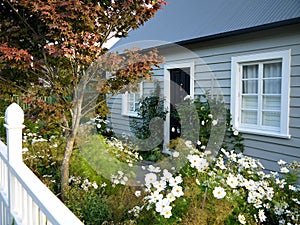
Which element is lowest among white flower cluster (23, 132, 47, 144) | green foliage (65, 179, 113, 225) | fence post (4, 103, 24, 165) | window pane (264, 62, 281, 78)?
green foliage (65, 179, 113, 225)

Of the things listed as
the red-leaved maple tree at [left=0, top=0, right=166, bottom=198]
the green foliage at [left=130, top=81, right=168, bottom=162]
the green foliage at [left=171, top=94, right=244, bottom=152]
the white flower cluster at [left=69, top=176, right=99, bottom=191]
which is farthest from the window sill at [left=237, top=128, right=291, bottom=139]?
the white flower cluster at [left=69, top=176, right=99, bottom=191]

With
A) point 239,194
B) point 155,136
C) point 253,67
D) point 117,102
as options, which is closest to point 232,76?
point 253,67

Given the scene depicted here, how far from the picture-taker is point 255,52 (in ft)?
17.7

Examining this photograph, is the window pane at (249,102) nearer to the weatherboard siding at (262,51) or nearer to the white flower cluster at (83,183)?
the weatherboard siding at (262,51)

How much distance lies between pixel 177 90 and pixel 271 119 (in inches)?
114

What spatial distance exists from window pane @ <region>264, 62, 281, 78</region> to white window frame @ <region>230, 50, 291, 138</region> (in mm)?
121

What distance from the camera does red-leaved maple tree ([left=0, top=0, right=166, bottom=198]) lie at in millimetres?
3131

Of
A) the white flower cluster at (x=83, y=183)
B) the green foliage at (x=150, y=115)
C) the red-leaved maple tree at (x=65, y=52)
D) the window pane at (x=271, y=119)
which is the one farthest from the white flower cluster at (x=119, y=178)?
the green foliage at (x=150, y=115)

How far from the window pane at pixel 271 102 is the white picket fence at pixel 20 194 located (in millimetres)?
4150

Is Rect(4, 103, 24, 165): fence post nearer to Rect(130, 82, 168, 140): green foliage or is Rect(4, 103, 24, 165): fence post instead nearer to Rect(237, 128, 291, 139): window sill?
Rect(237, 128, 291, 139): window sill

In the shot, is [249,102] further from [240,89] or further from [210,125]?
[210,125]

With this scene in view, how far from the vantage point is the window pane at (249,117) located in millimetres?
5605

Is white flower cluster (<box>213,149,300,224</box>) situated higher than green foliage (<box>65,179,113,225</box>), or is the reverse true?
white flower cluster (<box>213,149,300,224</box>)

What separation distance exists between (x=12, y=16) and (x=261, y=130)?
4287 mm
